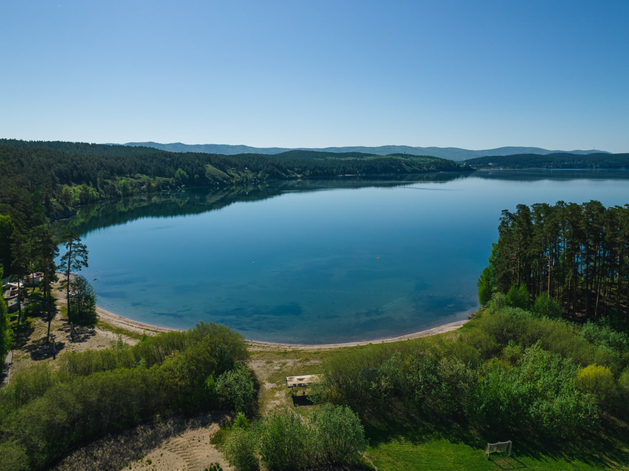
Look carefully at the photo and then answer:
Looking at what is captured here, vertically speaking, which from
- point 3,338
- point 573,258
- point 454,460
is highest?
point 573,258

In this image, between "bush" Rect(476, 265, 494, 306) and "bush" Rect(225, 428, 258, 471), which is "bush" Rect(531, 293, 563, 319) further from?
"bush" Rect(225, 428, 258, 471)

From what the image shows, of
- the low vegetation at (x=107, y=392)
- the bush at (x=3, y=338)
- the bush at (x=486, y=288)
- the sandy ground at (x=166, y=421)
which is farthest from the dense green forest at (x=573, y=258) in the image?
the bush at (x=3, y=338)

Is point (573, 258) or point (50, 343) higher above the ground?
point (573, 258)

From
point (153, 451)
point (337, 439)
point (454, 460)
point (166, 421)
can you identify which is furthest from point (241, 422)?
point (454, 460)

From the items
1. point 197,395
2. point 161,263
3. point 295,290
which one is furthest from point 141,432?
point 161,263

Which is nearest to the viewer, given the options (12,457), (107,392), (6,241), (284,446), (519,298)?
(12,457)

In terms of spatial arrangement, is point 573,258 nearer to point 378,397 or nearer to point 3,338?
point 378,397

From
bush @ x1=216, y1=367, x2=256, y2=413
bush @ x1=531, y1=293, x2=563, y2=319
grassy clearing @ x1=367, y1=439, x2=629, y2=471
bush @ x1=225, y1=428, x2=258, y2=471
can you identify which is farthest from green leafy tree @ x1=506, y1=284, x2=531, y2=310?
bush @ x1=225, y1=428, x2=258, y2=471
